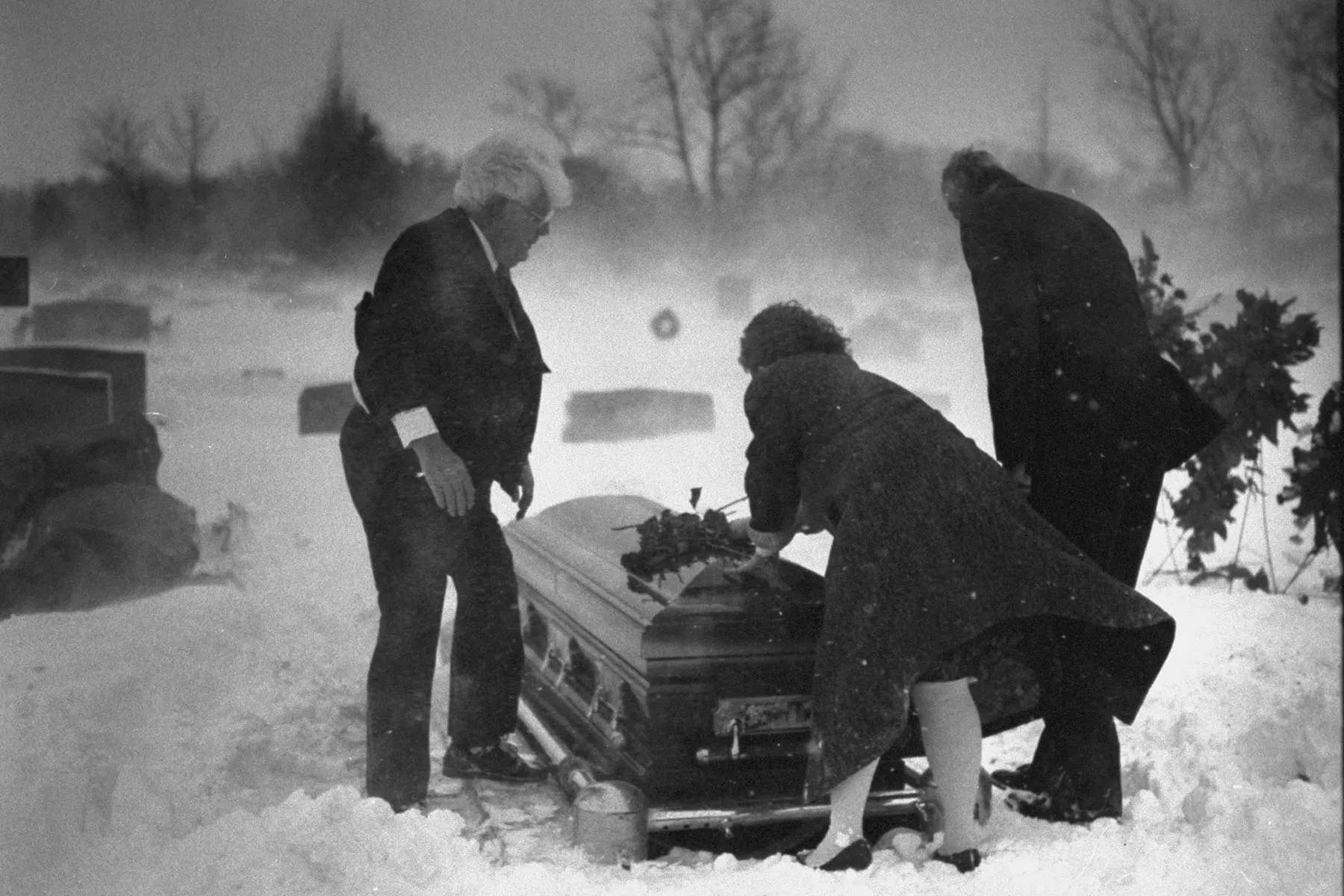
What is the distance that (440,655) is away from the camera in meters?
2.58

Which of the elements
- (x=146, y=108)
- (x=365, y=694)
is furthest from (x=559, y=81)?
(x=365, y=694)

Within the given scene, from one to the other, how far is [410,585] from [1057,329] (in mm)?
1390

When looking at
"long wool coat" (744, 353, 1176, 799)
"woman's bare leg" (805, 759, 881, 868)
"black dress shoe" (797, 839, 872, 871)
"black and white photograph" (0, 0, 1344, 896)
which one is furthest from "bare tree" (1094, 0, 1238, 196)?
"black dress shoe" (797, 839, 872, 871)

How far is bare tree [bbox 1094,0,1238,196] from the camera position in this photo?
8.88 feet

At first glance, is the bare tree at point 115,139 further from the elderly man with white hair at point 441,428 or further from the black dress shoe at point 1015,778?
the black dress shoe at point 1015,778

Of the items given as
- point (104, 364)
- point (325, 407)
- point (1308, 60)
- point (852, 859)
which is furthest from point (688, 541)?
point (1308, 60)

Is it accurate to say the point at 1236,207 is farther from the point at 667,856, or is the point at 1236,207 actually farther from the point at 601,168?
the point at 667,856

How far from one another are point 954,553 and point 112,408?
5.22 feet

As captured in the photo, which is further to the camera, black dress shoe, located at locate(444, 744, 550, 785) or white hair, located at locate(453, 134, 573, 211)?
black dress shoe, located at locate(444, 744, 550, 785)

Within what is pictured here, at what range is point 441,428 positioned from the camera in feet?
7.79

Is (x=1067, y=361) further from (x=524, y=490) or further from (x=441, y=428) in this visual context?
(x=441, y=428)

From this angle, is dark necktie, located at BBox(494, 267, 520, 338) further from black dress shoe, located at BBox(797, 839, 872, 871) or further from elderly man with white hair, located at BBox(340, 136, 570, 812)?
black dress shoe, located at BBox(797, 839, 872, 871)

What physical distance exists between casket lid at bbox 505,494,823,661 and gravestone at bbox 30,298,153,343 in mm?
813

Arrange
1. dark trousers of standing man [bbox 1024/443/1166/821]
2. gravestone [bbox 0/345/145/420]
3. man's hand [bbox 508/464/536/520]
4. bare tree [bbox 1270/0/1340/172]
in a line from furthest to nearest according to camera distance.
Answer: dark trousers of standing man [bbox 1024/443/1166/821] < bare tree [bbox 1270/0/1340/172] < man's hand [bbox 508/464/536/520] < gravestone [bbox 0/345/145/420]
